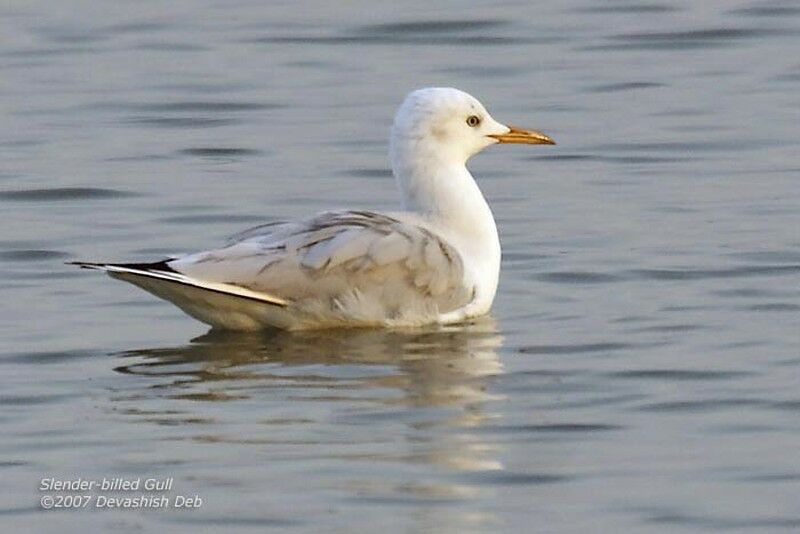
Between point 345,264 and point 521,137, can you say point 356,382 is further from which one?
point 521,137

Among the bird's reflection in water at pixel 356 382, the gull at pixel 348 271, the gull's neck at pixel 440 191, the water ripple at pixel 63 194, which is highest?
the gull's neck at pixel 440 191

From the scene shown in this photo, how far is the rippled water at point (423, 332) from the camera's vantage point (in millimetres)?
8633

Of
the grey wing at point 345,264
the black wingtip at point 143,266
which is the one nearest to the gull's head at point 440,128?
the grey wing at point 345,264

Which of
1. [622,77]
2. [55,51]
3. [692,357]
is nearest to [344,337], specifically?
[692,357]

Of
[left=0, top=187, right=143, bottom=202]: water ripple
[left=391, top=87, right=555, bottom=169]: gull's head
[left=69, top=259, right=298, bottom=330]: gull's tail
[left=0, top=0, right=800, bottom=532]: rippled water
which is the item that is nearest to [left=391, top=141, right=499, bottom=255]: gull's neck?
[left=391, top=87, right=555, bottom=169]: gull's head

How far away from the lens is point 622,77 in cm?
1745

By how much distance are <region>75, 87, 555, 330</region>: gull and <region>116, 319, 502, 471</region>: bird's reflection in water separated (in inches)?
4.1

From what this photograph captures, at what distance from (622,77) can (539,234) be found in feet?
14.7

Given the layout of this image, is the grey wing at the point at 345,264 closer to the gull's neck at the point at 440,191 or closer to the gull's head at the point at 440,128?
the gull's neck at the point at 440,191

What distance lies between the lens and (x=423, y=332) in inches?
443

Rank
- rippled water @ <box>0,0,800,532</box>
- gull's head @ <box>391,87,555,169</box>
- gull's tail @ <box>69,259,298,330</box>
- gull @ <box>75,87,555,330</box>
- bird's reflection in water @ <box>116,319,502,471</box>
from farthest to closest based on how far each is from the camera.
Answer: gull's head @ <box>391,87,555,169</box> → gull @ <box>75,87,555,330</box> → gull's tail @ <box>69,259,298,330</box> → bird's reflection in water @ <box>116,319,502,471</box> → rippled water @ <box>0,0,800,532</box>

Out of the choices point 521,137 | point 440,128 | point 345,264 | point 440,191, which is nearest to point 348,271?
point 345,264

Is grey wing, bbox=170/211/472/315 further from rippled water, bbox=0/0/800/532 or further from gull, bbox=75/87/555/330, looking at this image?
rippled water, bbox=0/0/800/532

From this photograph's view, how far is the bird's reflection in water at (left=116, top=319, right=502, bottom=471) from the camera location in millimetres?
9195
